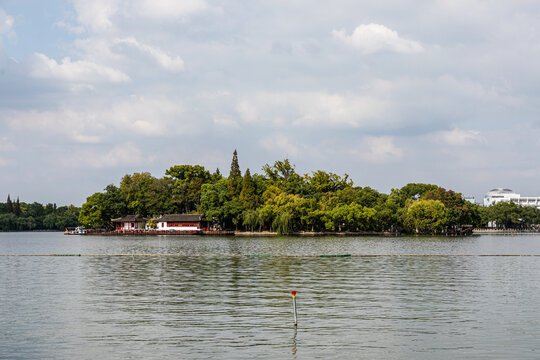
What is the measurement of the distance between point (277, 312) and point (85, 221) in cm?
14730

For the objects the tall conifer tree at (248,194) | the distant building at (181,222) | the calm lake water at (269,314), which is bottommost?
the calm lake water at (269,314)

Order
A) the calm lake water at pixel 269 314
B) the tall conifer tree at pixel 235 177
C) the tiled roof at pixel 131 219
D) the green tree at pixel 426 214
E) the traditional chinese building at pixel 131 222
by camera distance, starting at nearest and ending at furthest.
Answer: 1. the calm lake water at pixel 269 314
2. the green tree at pixel 426 214
3. the tall conifer tree at pixel 235 177
4. the tiled roof at pixel 131 219
5. the traditional chinese building at pixel 131 222

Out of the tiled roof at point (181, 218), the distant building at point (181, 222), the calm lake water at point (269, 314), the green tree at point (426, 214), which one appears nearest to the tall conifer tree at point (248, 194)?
the tiled roof at point (181, 218)

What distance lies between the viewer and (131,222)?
158 meters

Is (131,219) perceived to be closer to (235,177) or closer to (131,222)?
(131,222)

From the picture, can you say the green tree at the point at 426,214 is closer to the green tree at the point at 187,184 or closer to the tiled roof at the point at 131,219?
the green tree at the point at 187,184

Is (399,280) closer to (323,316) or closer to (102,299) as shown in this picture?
(323,316)

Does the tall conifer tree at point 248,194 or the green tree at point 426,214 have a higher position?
the tall conifer tree at point 248,194

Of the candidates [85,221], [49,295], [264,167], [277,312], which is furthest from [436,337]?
[85,221]

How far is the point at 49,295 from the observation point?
95.6ft

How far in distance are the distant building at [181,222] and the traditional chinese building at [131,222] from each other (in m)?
5.65

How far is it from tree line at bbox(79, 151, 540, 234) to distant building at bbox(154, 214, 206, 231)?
342cm

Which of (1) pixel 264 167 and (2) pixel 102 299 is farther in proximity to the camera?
(1) pixel 264 167

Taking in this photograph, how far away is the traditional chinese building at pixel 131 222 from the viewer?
157m
